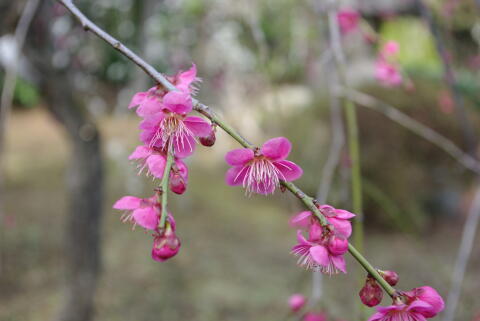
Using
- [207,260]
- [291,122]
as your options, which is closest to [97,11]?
[291,122]

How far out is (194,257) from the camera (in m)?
2.75

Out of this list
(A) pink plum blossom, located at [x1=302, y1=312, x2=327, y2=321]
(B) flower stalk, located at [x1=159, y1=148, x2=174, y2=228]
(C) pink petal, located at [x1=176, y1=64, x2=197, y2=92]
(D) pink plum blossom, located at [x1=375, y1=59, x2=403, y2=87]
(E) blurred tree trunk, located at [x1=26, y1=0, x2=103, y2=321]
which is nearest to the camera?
(B) flower stalk, located at [x1=159, y1=148, x2=174, y2=228]

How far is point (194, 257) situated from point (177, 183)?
2.43 m

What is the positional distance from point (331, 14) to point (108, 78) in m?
5.79

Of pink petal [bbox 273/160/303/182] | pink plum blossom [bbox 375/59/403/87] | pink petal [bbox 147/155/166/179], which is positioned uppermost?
pink plum blossom [bbox 375/59/403/87]

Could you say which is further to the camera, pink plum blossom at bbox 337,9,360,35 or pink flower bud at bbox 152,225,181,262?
pink plum blossom at bbox 337,9,360,35

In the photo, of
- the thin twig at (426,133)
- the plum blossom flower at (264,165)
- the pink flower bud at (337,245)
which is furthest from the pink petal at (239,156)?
the thin twig at (426,133)

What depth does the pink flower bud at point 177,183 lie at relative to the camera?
15.4 inches

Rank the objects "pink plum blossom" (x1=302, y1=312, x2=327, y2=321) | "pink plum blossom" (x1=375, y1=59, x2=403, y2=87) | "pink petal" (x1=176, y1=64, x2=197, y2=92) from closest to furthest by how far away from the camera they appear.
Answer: "pink petal" (x1=176, y1=64, x2=197, y2=92), "pink plum blossom" (x1=302, y1=312, x2=327, y2=321), "pink plum blossom" (x1=375, y1=59, x2=403, y2=87)

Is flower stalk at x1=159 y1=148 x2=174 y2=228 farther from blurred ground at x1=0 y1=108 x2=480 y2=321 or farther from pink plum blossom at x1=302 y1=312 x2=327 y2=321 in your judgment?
blurred ground at x1=0 y1=108 x2=480 y2=321

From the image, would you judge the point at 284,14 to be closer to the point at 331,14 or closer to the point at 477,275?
the point at 477,275

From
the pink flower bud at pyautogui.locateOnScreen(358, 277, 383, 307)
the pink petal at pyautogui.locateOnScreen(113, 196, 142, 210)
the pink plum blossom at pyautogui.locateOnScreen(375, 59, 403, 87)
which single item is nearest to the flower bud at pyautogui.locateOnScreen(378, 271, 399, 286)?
the pink flower bud at pyautogui.locateOnScreen(358, 277, 383, 307)

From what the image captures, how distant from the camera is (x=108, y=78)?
20.9ft

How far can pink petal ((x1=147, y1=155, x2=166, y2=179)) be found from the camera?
0.40 metres
